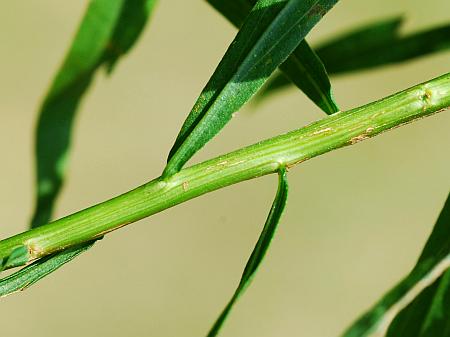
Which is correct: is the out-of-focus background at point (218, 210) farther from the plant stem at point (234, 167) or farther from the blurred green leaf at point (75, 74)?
the plant stem at point (234, 167)

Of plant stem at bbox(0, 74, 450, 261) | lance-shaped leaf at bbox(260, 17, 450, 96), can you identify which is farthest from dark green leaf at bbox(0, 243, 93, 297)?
lance-shaped leaf at bbox(260, 17, 450, 96)

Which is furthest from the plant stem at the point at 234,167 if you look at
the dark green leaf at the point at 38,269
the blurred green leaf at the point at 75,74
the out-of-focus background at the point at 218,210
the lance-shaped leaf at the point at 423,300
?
the out-of-focus background at the point at 218,210

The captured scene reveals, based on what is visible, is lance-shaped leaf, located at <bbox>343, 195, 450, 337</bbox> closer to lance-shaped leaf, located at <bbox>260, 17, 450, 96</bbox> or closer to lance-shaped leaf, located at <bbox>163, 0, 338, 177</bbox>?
lance-shaped leaf, located at <bbox>163, 0, 338, 177</bbox>

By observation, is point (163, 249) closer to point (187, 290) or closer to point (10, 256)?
point (187, 290)

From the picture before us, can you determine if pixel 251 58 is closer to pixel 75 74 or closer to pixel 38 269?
pixel 38 269

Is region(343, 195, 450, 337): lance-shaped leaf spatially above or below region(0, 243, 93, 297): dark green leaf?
below

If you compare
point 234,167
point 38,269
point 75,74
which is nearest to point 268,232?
point 234,167
